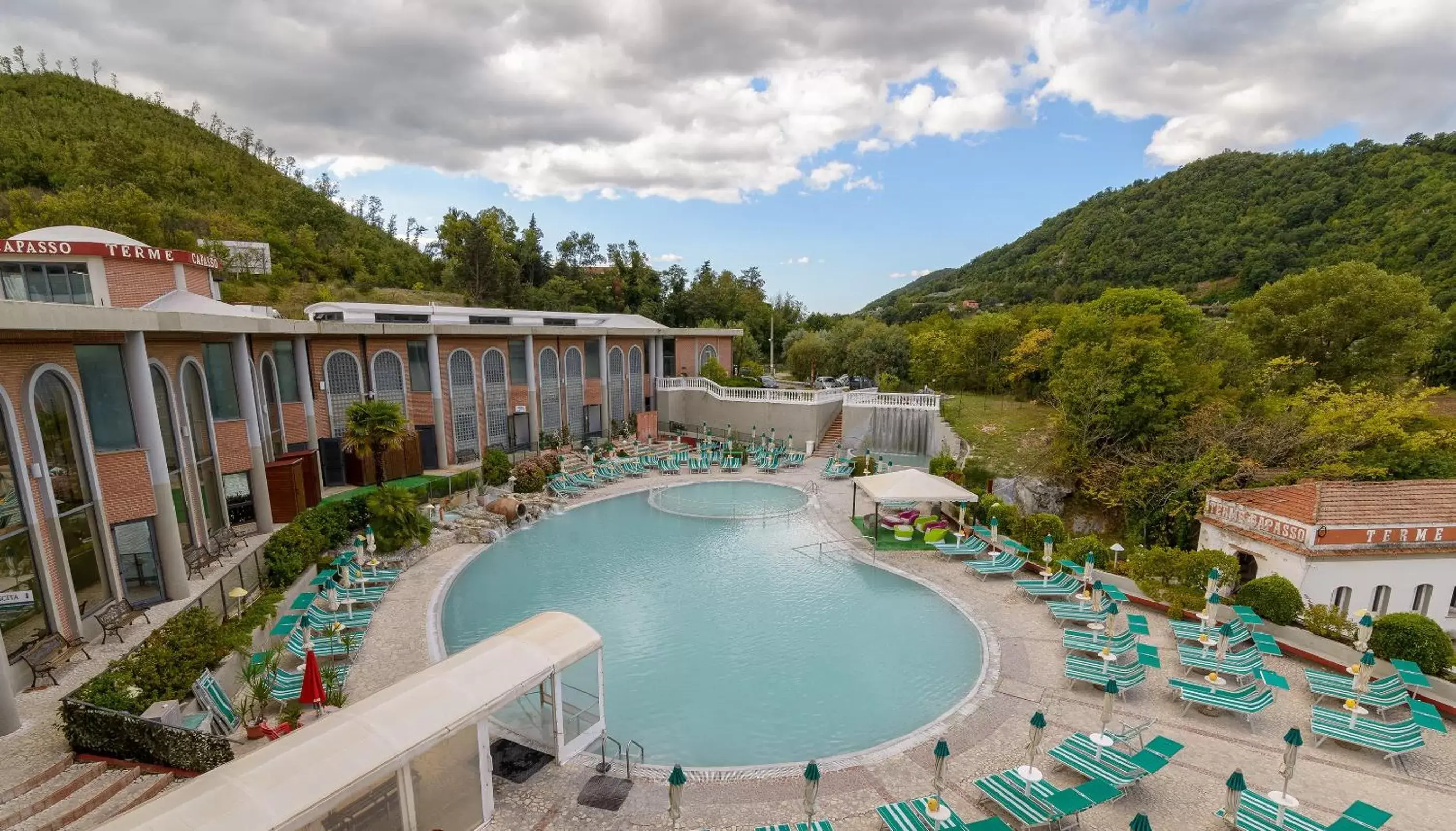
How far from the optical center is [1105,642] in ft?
35.2

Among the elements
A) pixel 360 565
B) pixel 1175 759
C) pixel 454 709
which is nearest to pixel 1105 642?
pixel 1175 759

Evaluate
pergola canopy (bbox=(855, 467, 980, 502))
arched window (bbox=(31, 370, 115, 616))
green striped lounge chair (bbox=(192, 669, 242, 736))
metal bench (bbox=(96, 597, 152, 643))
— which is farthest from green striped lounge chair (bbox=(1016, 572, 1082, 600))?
arched window (bbox=(31, 370, 115, 616))

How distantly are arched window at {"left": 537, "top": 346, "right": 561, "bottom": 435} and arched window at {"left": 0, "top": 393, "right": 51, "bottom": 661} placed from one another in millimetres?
18377

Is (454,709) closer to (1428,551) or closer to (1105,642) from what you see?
(1105,642)

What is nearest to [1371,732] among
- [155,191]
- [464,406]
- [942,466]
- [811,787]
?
[811,787]

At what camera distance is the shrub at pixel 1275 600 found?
11.8 m

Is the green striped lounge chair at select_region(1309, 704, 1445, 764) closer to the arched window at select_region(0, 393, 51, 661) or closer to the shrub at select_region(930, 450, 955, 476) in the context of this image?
the shrub at select_region(930, 450, 955, 476)

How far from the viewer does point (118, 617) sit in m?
10.6

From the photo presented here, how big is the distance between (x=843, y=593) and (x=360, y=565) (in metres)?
11.8

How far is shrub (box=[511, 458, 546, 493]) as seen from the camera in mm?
21766

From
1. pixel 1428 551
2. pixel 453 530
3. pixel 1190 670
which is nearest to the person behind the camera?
pixel 1190 670

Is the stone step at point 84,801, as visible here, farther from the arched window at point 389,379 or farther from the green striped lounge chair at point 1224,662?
the arched window at point 389,379

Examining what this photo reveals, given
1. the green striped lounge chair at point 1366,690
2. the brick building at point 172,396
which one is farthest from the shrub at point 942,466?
the brick building at point 172,396

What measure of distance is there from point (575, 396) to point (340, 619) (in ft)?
58.1
